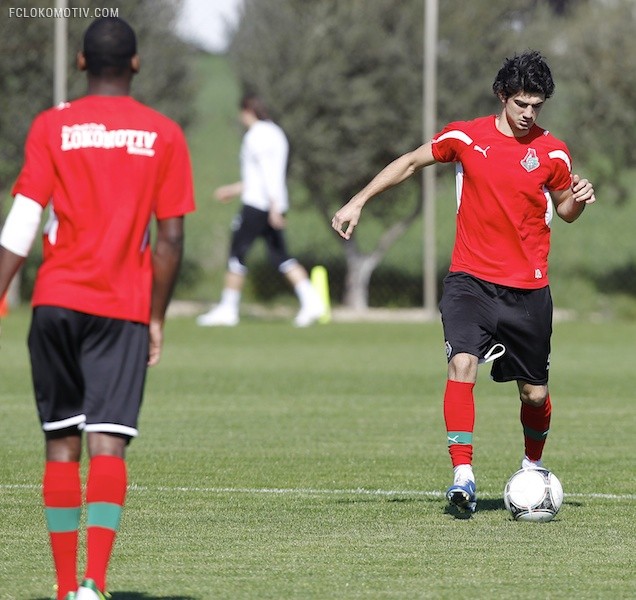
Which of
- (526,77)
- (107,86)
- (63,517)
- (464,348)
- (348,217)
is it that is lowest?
(63,517)

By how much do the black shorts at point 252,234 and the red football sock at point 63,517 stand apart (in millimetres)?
13724

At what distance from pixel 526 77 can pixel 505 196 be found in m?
0.63

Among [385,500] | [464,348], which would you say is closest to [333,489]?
[385,500]

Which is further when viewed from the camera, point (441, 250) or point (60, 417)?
point (441, 250)

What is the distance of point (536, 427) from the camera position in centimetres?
796

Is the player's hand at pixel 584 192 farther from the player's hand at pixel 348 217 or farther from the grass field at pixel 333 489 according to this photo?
the grass field at pixel 333 489

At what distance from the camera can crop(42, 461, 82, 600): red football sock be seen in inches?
204

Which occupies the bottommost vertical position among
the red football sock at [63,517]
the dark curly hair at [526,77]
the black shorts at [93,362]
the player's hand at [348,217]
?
the red football sock at [63,517]

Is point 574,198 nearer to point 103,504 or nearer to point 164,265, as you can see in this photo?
point 164,265

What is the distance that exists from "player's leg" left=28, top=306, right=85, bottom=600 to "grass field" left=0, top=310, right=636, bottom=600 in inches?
11.5

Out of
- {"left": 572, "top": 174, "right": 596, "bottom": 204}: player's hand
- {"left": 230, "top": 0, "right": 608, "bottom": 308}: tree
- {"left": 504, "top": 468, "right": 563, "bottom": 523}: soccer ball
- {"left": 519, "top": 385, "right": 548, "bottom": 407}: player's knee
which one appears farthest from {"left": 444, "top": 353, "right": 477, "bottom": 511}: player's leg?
{"left": 230, "top": 0, "right": 608, "bottom": 308}: tree

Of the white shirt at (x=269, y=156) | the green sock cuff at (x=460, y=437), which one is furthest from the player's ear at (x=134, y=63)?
the white shirt at (x=269, y=156)

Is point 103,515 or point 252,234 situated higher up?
point 252,234

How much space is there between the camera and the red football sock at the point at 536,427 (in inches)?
313
